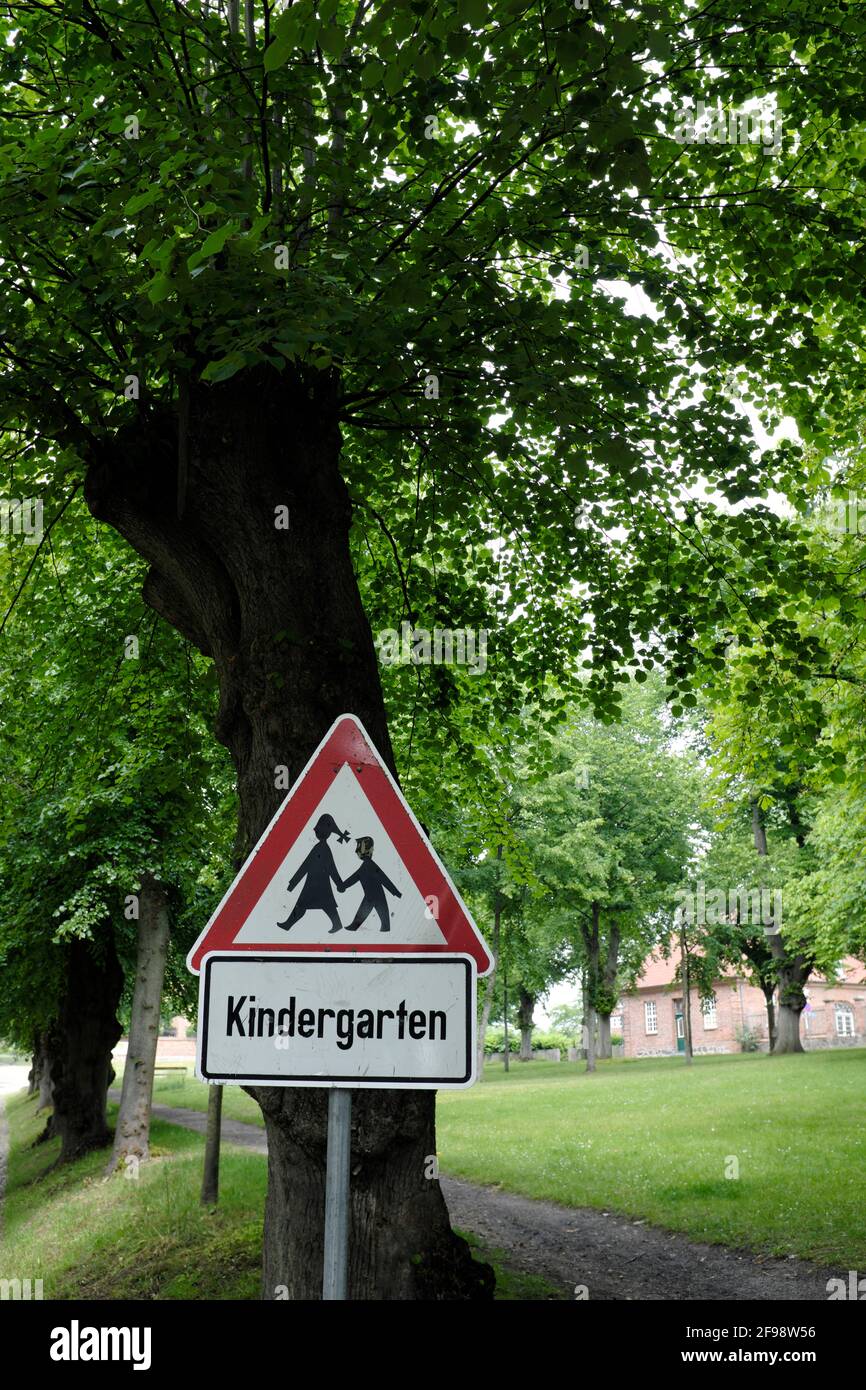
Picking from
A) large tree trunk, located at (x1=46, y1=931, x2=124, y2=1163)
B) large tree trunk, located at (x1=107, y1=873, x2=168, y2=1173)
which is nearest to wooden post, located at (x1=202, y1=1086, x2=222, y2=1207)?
large tree trunk, located at (x1=107, y1=873, x2=168, y2=1173)

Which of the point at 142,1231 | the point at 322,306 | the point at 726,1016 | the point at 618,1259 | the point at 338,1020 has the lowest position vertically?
the point at 142,1231

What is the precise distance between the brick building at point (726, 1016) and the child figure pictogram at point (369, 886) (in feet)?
180

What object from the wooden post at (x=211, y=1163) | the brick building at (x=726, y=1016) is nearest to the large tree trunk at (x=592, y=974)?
the brick building at (x=726, y=1016)

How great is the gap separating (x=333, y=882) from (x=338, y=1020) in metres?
0.37

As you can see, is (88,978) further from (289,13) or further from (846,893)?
(289,13)

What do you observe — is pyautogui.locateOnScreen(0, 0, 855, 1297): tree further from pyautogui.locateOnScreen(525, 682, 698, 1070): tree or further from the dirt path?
pyautogui.locateOnScreen(525, 682, 698, 1070): tree

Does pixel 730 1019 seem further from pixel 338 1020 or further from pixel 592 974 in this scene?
pixel 338 1020

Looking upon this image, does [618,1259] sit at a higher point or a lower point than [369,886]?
lower

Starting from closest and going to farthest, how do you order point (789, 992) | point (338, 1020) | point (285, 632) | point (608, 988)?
point (338, 1020) < point (285, 632) < point (789, 992) < point (608, 988)

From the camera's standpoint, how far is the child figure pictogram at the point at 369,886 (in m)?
2.93

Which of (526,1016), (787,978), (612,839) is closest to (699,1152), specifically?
(612,839)

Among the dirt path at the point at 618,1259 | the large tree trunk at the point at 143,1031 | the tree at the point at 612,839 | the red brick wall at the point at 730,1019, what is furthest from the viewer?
the red brick wall at the point at 730,1019

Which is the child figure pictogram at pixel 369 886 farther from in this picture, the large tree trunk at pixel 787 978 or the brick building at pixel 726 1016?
the brick building at pixel 726 1016

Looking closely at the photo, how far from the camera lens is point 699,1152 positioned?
14.8 metres
